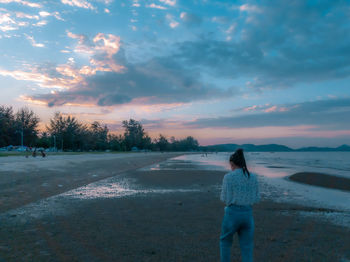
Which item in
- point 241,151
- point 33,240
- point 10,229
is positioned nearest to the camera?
point 241,151

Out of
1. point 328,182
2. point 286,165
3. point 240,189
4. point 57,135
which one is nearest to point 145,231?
point 240,189

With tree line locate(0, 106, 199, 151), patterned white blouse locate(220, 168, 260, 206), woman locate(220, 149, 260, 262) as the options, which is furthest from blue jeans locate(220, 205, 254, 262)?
tree line locate(0, 106, 199, 151)

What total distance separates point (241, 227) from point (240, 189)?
559 mm

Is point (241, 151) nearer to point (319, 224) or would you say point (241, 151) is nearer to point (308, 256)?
point (308, 256)

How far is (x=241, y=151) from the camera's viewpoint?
384 cm

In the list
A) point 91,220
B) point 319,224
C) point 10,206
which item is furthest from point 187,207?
point 10,206

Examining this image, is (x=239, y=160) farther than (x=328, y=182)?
No

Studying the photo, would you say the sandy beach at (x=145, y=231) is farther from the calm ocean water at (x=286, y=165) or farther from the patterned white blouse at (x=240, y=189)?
the calm ocean water at (x=286, y=165)

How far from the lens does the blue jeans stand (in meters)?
3.58

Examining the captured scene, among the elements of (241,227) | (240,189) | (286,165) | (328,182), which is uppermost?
(240,189)

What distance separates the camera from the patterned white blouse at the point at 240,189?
141 inches

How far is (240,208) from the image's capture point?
11.8ft

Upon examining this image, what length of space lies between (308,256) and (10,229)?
671cm

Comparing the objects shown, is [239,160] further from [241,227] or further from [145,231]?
[145,231]
